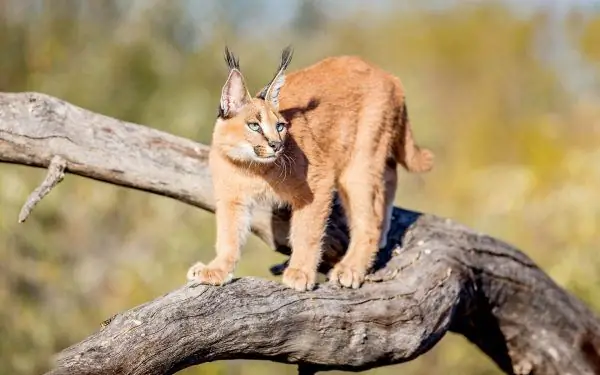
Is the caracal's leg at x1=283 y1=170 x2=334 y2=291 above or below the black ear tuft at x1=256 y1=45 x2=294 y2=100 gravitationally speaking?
below

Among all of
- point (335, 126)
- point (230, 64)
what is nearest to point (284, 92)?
point (335, 126)

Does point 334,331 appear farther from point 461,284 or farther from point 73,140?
point 73,140

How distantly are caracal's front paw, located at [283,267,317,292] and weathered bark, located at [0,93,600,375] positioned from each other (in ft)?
0.23

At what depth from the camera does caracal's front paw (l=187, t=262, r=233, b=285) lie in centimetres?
493

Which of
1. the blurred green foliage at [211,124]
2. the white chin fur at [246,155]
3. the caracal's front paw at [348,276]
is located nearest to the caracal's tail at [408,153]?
the caracal's front paw at [348,276]

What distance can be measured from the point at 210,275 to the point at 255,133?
0.82 m

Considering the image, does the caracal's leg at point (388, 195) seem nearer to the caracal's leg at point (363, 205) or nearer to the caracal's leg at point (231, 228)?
the caracal's leg at point (363, 205)

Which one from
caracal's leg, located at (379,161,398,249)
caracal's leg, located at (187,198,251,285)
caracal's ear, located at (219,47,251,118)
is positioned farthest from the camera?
caracal's leg, located at (379,161,398,249)

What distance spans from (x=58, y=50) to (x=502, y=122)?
29.3ft

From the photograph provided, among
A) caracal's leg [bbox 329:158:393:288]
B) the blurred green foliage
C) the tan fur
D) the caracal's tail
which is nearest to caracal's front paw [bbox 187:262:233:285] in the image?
the tan fur

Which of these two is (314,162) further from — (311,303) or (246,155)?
(311,303)

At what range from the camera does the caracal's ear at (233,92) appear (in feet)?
16.9

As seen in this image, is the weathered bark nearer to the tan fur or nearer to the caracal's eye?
the tan fur

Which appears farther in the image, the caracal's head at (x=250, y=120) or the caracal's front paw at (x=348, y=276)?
the caracal's front paw at (x=348, y=276)
